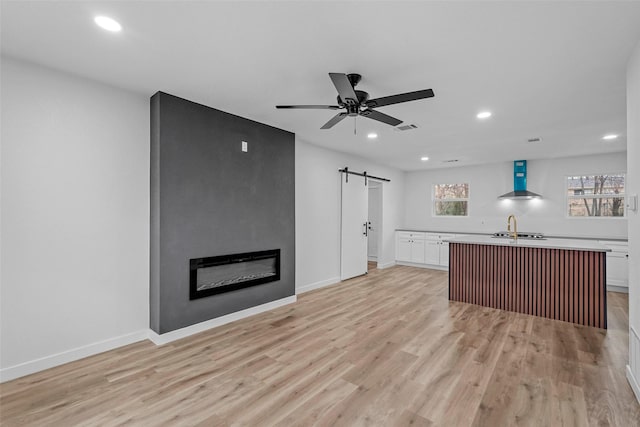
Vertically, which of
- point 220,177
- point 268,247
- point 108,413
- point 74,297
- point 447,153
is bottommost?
point 108,413

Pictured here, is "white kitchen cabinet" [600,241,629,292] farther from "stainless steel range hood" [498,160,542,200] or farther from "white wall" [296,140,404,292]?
"white wall" [296,140,404,292]

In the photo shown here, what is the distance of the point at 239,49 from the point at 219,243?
85.0 inches

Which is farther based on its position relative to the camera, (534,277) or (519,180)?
(519,180)

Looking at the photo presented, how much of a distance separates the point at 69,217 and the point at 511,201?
7.83 meters

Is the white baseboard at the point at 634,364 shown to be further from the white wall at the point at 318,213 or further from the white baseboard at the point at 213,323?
the white wall at the point at 318,213

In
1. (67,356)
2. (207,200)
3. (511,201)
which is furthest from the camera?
(511,201)

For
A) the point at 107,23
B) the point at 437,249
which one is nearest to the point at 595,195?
the point at 437,249

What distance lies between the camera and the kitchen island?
3723 mm

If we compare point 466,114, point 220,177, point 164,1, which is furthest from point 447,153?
point 164,1

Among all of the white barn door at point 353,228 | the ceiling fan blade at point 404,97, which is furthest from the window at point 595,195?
the ceiling fan blade at point 404,97

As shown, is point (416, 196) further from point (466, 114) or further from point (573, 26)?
point (573, 26)

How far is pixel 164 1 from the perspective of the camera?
71.2 inches

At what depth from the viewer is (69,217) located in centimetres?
274

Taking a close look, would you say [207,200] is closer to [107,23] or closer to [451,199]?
[107,23]
